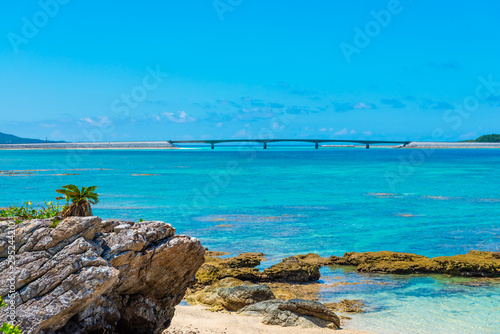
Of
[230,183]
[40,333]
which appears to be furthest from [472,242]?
[230,183]

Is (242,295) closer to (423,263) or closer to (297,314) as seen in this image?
(297,314)

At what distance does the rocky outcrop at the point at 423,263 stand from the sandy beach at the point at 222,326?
7308 millimetres

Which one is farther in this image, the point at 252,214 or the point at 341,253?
the point at 252,214

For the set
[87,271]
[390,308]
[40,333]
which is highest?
[87,271]

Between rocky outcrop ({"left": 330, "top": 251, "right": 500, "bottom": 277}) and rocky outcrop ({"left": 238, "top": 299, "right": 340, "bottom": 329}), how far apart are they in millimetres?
6979

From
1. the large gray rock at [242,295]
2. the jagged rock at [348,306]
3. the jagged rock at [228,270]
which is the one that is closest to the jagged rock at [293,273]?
the jagged rock at [228,270]

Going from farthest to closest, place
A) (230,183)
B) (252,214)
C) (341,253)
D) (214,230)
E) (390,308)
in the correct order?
(230,183) → (252,214) → (214,230) → (341,253) → (390,308)

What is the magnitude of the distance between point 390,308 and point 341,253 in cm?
832

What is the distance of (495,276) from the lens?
66.3ft

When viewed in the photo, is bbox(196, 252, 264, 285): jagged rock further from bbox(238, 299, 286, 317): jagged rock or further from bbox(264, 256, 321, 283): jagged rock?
bbox(238, 299, 286, 317): jagged rock

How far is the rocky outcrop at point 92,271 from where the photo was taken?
9.23 m

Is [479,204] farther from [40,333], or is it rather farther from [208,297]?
[40,333]

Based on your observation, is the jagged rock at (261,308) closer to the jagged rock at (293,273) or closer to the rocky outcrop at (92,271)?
the jagged rock at (293,273)

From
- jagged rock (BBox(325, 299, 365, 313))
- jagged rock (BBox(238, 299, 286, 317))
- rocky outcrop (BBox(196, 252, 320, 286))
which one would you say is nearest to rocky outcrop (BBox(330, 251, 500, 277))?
rocky outcrop (BBox(196, 252, 320, 286))
